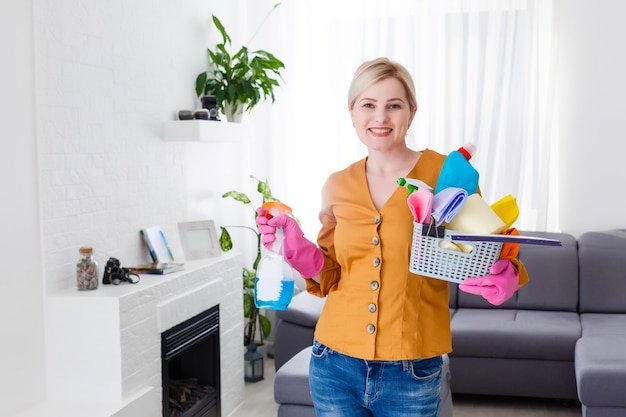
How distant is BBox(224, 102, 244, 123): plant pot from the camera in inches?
175

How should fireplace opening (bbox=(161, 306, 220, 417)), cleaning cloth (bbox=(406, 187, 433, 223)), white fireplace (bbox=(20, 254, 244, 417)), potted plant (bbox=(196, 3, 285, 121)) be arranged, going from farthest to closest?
potted plant (bbox=(196, 3, 285, 121)) → fireplace opening (bbox=(161, 306, 220, 417)) → white fireplace (bbox=(20, 254, 244, 417)) → cleaning cloth (bbox=(406, 187, 433, 223))

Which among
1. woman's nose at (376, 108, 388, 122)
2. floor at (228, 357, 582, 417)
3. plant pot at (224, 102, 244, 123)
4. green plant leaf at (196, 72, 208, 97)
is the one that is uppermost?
green plant leaf at (196, 72, 208, 97)

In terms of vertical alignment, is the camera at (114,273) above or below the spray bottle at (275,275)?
below

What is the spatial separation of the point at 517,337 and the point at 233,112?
205cm

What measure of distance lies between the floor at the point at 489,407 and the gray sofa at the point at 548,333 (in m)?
0.09

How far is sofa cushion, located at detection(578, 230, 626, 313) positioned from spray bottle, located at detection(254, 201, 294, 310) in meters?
3.07

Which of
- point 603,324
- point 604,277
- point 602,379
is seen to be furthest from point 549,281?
point 602,379

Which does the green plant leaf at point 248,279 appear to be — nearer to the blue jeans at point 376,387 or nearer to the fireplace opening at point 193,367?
the fireplace opening at point 193,367

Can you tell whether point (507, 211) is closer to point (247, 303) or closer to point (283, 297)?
point (283, 297)

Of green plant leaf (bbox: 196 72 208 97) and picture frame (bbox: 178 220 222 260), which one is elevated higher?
green plant leaf (bbox: 196 72 208 97)

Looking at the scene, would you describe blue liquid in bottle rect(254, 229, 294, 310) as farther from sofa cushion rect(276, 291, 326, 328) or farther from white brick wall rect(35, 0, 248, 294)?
sofa cushion rect(276, 291, 326, 328)

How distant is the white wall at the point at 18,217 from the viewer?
2744 mm

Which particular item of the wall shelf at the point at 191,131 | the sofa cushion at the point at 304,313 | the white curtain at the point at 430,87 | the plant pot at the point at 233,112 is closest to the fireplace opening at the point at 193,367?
the sofa cushion at the point at 304,313

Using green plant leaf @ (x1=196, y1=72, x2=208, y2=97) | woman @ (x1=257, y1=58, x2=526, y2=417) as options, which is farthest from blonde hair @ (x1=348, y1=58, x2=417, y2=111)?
green plant leaf @ (x1=196, y1=72, x2=208, y2=97)
